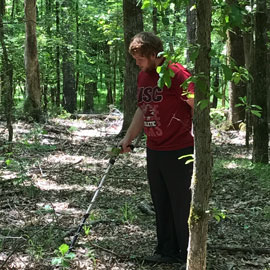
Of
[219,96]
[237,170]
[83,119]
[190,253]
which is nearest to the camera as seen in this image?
[219,96]

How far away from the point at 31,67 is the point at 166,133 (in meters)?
9.87

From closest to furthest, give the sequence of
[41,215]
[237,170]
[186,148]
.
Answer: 1. [186,148]
2. [41,215]
3. [237,170]

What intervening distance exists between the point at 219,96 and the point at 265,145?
Result: 18.7 feet

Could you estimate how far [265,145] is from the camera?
7.23 meters

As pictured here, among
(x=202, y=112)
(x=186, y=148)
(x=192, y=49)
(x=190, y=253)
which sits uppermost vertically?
(x=192, y=49)

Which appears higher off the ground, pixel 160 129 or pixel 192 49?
pixel 192 49

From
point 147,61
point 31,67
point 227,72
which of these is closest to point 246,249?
point 147,61

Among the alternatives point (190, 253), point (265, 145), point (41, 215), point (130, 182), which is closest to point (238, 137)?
point (265, 145)

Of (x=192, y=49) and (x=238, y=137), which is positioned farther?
(x=238, y=137)

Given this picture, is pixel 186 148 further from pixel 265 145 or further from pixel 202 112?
pixel 265 145

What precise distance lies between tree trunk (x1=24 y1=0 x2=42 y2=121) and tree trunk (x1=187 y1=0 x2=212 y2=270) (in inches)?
401

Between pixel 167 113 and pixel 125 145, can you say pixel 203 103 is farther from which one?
pixel 125 145

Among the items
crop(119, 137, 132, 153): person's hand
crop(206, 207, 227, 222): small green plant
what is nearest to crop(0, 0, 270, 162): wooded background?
crop(206, 207, 227, 222): small green plant

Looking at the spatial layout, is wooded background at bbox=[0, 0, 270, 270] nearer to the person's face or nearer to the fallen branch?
the person's face
